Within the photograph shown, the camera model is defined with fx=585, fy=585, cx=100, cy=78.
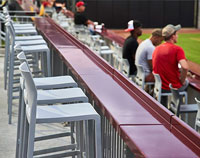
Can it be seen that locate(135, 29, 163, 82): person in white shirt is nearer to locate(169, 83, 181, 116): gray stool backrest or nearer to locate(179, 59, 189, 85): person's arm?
locate(179, 59, 189, 85): person's arm

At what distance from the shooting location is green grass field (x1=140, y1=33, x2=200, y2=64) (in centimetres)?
1804

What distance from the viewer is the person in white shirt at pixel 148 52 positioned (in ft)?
27.0

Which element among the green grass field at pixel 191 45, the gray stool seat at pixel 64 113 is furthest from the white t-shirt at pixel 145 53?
the green grass field at pixel 191 45

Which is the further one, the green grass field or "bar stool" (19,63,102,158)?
the green grass field

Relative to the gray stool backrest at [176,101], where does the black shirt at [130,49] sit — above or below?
above

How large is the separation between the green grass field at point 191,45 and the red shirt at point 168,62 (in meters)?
9.61

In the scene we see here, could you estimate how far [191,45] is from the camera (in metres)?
21.9

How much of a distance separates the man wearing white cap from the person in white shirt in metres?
0.85

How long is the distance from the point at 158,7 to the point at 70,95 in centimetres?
2592

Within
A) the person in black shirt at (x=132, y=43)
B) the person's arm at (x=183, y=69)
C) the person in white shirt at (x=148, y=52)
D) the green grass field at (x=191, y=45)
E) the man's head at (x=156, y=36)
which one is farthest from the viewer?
the green grass field at (x=191, y=45)

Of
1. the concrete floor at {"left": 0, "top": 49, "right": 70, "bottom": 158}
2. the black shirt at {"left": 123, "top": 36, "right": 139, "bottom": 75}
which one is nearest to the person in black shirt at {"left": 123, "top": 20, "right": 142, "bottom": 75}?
the black shirt at {"left": 123, "top": 36, "right": 139, "bottom": 75}

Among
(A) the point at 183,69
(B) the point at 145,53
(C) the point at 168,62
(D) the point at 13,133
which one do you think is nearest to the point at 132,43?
(B) the point at 145,53

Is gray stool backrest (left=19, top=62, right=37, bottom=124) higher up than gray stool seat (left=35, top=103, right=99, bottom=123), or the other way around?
gray stool backrest (left=19, top=62, right=37, bottom=124)

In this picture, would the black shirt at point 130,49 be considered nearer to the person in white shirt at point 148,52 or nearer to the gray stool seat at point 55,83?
the person in white shirt at point 148,52
